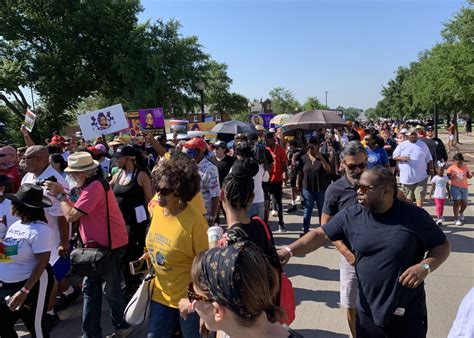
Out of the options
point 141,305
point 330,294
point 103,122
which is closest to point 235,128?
point 103,122

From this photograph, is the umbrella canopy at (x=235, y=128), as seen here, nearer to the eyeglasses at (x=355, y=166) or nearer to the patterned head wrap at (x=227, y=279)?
the eyeglasses at (x=355, y=166)

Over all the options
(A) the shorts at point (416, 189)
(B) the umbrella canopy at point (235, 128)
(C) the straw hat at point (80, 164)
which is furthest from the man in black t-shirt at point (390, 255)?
(B) the umbrella canopy at point (235, 128)

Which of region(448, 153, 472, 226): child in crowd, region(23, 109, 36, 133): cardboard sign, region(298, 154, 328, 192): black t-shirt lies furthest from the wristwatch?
region(23, 109, 36, 133): cardboard sign

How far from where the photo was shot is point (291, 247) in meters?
2.77

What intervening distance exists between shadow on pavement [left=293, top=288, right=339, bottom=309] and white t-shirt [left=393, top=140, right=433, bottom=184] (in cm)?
367

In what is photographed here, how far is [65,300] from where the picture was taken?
5.00 m

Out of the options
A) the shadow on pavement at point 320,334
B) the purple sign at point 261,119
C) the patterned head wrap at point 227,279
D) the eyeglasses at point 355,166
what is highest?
the purple sign at point 261,119

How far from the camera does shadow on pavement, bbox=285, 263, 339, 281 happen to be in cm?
557

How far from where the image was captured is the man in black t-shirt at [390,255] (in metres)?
2.54

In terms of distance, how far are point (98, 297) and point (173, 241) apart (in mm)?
1493

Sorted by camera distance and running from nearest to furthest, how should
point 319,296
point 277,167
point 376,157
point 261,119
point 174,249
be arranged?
point 174,249
point 319,296
point 376,157
point 277,167
point 261,119

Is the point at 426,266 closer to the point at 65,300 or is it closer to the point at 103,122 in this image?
the point at 65,300

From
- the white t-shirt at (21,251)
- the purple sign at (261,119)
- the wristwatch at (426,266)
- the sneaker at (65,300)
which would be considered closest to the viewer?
the wristwatch at (426,266)

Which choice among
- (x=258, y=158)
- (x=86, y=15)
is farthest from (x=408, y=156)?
(x=86, y=15)
